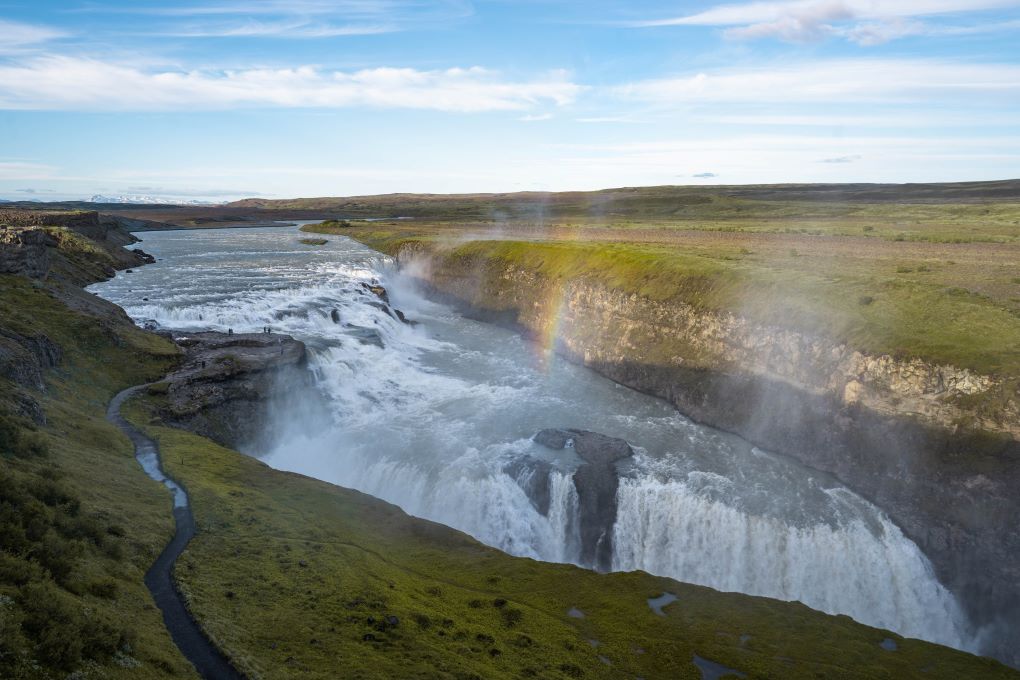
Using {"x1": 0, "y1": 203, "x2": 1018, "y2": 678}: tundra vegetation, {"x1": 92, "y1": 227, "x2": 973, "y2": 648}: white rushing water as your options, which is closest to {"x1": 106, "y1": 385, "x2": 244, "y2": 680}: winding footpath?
{"x1": 0, "y1": 203, "x2": 1018, "y2": 678}: tundra vegetation

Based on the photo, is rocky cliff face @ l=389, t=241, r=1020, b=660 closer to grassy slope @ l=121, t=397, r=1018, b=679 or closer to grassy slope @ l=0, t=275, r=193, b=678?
grassy slope @ l=121, t=397, r=1018, b=679

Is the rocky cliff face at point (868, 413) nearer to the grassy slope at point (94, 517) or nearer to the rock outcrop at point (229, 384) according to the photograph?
the rock outcrop at point (229, 384)

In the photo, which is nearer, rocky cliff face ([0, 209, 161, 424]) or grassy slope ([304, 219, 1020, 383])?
rocky cliff face ([0, 209, 161, 424])

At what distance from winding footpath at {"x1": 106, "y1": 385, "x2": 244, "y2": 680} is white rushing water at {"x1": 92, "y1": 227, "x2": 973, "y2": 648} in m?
13.5

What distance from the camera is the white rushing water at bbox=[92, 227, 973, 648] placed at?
3247cm

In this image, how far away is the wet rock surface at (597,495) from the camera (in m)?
34.9

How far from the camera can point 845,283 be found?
52.7 metres

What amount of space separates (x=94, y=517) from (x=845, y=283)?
53.2 m

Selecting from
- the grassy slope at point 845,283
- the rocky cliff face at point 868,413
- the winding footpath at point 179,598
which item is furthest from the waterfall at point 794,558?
the winding footpath at point 179,598

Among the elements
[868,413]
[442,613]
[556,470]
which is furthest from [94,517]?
[868,413]

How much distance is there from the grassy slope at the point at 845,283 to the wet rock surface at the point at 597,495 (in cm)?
1821

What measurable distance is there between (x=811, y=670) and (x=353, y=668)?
14757 mm

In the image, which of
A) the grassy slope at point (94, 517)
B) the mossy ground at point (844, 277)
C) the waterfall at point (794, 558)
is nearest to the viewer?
the grassy slope at point (94, 517)

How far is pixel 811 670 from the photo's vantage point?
20.9 m
